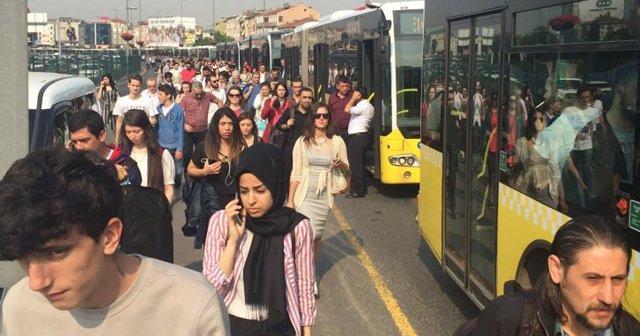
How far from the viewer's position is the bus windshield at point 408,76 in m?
11.4

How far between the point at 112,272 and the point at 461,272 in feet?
14.6

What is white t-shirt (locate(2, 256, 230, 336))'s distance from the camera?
193 centimetres

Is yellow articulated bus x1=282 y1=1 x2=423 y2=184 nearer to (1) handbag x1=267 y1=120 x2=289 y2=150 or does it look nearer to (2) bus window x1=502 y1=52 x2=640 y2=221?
(1) handbag x1=267 y1=120 x2=289 y2=150

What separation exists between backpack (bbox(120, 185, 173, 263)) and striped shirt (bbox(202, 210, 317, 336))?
28.1 inches

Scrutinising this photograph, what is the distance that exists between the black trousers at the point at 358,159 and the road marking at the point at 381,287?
6.50ft

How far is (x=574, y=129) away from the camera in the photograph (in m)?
4.04

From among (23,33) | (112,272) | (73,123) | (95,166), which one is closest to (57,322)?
(112,272)

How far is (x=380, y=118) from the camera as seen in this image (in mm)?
11859

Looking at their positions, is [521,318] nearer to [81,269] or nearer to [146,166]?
[81,269]

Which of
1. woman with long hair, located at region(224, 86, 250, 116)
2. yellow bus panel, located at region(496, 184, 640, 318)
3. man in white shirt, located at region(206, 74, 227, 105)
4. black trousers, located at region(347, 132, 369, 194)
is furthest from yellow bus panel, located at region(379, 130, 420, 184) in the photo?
yellow bus panel, located at region(496, 184, 640, 318)

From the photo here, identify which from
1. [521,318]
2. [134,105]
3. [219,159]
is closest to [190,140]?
[134,105]

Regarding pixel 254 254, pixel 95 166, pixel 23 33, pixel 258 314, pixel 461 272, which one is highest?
pixel 23 33

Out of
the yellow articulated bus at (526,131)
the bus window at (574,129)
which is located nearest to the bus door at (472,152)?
the yellow articulated bus at (526,131)

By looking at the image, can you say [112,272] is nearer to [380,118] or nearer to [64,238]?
[64,238]
